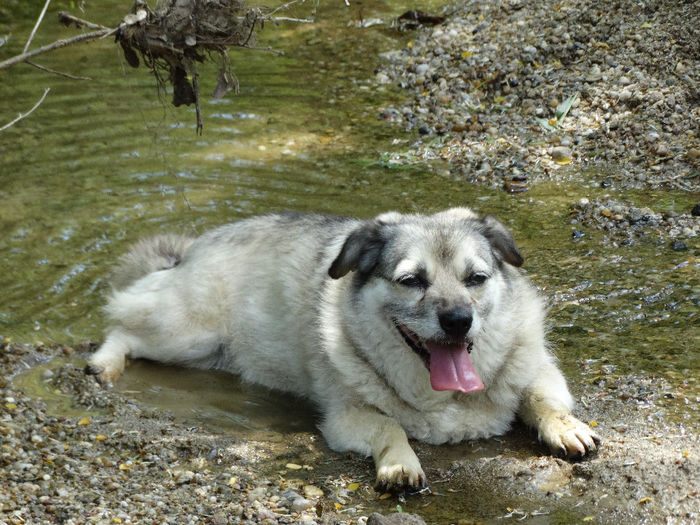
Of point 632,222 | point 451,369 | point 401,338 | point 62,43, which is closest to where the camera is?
point 62,43

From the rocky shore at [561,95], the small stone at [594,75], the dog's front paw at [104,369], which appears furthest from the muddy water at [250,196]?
the small stone at [594,75]

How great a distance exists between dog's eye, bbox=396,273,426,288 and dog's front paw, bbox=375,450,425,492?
2.76 ft

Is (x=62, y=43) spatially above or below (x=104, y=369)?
above

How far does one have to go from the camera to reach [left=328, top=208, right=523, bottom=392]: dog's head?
401 cm

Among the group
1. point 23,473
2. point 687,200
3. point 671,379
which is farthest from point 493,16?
point 23,473

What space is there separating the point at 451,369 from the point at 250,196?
12.8 ft

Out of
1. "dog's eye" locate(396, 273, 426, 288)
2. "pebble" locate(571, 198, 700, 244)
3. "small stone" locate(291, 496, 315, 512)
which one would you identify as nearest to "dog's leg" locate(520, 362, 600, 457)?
"dog's eye" locate(396, 273, 426, 288)

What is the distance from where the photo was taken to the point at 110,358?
17.5 feet

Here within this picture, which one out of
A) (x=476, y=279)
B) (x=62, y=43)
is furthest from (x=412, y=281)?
(x=62, y=43)

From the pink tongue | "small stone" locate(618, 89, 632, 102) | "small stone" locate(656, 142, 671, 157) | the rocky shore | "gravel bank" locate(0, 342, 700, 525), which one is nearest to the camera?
"gravel bank" locate(0, 342, 700, 525)

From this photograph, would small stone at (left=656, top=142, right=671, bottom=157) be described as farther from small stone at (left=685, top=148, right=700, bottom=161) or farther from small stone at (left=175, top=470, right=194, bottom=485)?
small stone at (left=175, top=470, right=194, bottom=485)

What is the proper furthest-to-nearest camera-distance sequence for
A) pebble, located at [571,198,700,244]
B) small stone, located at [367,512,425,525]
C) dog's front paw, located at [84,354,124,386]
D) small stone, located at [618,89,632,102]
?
small stone, located at [618,89,632,102] → pebble, located at [571,198,700,244] → dog's front paw, located at [84,354,124,386] → small stone, located at [367,512,425,525]

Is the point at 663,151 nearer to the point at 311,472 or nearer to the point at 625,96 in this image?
the point at 625,96

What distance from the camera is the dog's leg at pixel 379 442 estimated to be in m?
3.88
